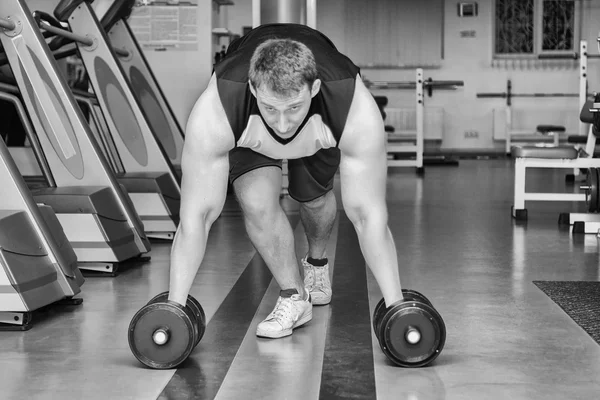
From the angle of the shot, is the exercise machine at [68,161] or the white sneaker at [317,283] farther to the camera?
the exercise machine at [68,161]

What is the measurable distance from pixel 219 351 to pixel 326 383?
0.45 metres

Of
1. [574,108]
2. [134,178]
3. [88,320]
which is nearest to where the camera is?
[88,320]

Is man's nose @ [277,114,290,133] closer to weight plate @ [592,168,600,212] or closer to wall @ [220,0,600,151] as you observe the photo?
weight plate @ [592,168,600,212]

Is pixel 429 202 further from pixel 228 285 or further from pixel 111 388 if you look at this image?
→ pixel 111 388

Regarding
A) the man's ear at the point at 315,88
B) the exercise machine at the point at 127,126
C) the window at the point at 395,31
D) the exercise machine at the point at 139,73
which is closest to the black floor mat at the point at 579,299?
the man's ear at the point at 315,88

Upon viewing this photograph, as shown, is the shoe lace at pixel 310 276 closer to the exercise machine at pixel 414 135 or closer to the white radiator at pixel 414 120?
the exercise machine at pixel 414 135

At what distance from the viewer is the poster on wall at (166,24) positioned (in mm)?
7129

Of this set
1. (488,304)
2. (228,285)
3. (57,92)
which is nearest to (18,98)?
(57,92)

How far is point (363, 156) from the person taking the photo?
7.57 ft

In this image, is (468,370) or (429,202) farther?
(429,202)

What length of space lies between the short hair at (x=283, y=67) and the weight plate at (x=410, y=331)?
671 millimetres

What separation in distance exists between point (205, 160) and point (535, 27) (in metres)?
11.6

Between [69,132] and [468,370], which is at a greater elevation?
[69,132]

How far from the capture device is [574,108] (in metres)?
13.1
